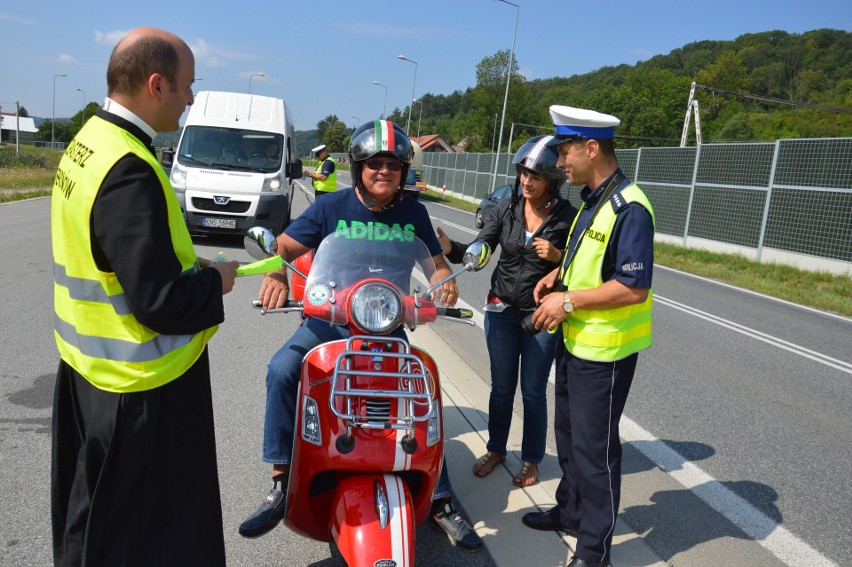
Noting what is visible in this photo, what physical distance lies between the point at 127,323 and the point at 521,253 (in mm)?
2410

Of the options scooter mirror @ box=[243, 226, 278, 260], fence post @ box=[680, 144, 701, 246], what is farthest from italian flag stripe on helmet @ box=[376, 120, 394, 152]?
fence post @ box=[680, 144, 701, 246]

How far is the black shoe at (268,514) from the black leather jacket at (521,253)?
4.87 feet

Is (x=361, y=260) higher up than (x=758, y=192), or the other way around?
(x=758, y=192)

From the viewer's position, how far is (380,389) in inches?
102

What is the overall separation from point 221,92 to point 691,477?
12.6m

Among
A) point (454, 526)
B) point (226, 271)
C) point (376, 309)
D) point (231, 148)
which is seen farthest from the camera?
point (231, 148)

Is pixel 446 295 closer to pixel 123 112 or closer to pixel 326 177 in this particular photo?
pixel 123 112

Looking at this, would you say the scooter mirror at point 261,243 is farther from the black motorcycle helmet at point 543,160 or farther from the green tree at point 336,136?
the green tree at point 336,136

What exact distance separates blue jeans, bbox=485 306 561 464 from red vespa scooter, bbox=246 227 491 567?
39.4 inches

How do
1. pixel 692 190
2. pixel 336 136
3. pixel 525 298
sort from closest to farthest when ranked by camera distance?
pixel 525 298, pixel 692 190, pixel 336 136

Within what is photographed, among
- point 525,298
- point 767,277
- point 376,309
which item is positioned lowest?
point 767,277

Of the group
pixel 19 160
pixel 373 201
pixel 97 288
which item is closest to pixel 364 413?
pixel 97 288

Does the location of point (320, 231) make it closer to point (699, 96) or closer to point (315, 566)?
point (315, 566)

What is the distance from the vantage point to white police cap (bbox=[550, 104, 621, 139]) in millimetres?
3025
